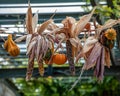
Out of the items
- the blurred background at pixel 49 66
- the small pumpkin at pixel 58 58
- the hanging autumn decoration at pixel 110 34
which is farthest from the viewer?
the blurred background at pixel 49 66

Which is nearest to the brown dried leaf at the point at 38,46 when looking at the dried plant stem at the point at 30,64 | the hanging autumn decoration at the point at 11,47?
the dried plant stem at the point at 30,64

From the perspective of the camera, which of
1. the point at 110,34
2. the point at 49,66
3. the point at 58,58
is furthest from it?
the point at 49,66

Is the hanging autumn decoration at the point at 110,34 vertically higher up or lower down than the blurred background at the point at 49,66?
higher up

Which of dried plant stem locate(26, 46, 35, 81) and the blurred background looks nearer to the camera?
dried plant stem locate(26, 46, 35, 81)

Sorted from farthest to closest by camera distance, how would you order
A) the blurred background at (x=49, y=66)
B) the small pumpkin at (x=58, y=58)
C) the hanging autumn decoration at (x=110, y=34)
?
the blurred background at (x=49, y=66)
the small pumpkin at (x=58, y=58)
the hanging autumn decoration at (x=110, y=34)

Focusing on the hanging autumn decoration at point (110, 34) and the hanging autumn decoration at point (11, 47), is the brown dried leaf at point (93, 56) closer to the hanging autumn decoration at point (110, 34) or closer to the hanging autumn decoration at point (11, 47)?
the hanging autumn decoration at point (110, 34)

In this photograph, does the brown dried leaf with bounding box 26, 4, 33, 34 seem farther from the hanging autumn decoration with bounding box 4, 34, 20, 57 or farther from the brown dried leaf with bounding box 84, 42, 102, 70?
the brown dried leaf with bounding box 84, 42, 102, 70

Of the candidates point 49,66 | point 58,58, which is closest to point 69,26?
point 58,58

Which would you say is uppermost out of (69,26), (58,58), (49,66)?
(69,26)

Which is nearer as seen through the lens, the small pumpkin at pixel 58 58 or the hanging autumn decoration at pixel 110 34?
the hanging autumn decoration at pixel 110 34

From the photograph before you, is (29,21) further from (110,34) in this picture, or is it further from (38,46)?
(110,34)

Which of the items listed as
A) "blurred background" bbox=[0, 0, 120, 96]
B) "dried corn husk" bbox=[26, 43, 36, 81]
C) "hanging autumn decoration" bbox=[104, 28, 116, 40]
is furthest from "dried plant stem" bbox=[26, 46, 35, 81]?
"hanging autumn decoration" bbox=[104, 28, 116, 40]

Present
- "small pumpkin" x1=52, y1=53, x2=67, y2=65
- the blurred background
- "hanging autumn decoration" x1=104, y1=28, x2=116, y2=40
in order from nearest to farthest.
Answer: "hanging autumn decoration" x1=104, y1=28, x2=116, y2=40 < "small pumpkin" x1=52, y1=53, x2=67, y2=65 < the blurred background

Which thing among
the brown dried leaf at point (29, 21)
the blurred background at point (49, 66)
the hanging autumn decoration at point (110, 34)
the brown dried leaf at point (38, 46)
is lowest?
the blurred background at point (49, 66)
